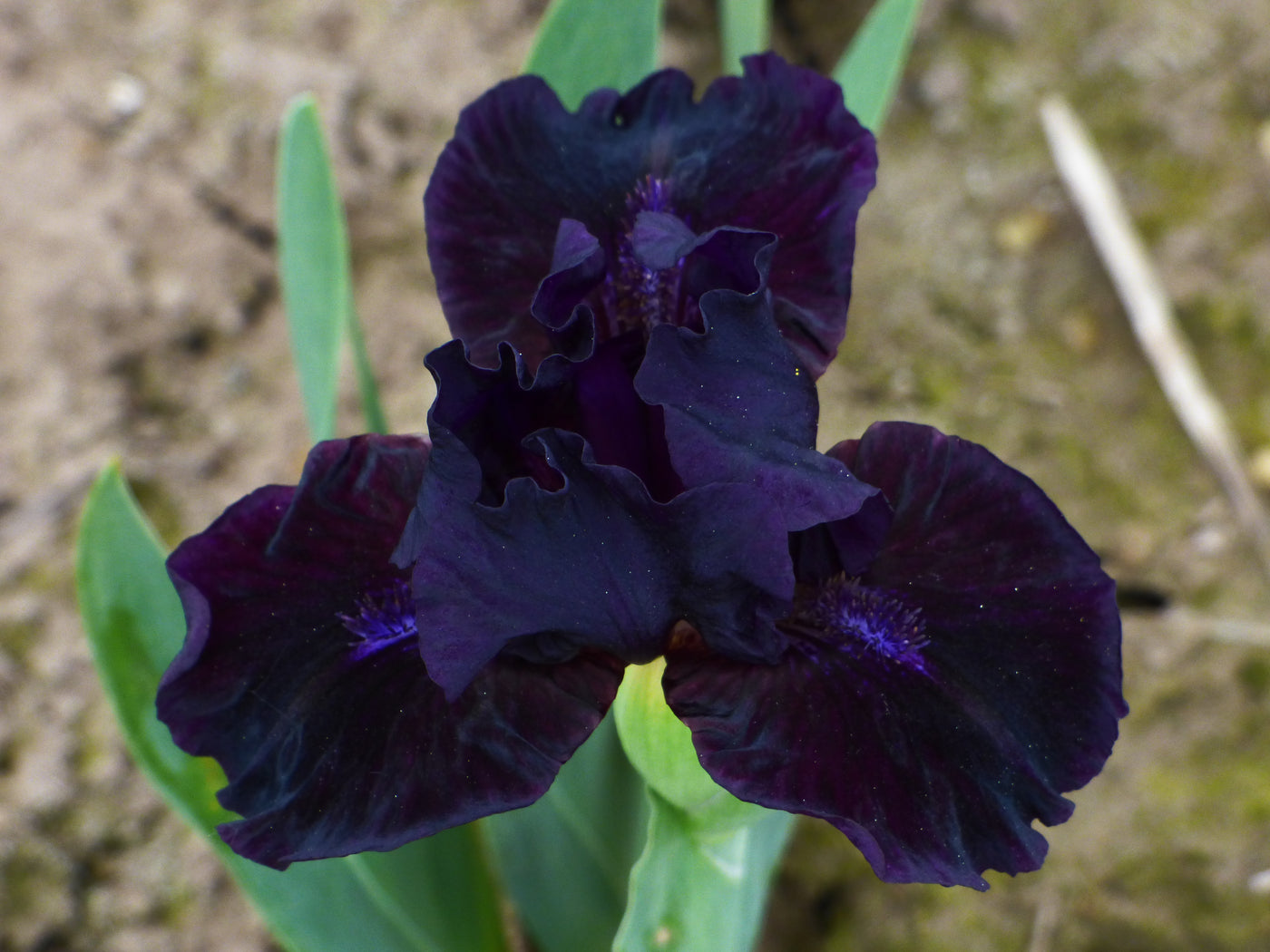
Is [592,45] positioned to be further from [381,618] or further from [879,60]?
[381,618]

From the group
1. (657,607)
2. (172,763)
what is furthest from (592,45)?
(172,763)

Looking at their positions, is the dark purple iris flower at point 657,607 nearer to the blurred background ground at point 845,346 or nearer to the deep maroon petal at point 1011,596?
the deep maroon petal at point 1011,596

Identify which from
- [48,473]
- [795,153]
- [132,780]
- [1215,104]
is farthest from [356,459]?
[1215,104]

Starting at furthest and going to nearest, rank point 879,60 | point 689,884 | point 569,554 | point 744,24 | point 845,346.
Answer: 1. point 845,346
2. point 744,24
3. point 879,60
4. point 689,884
5. point 569,554

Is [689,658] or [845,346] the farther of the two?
[845,346]

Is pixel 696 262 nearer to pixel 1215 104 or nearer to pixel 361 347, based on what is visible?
pixel 361 347

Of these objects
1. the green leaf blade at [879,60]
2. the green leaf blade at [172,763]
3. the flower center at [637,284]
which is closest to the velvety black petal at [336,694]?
the green leaf blade at [172,763]
